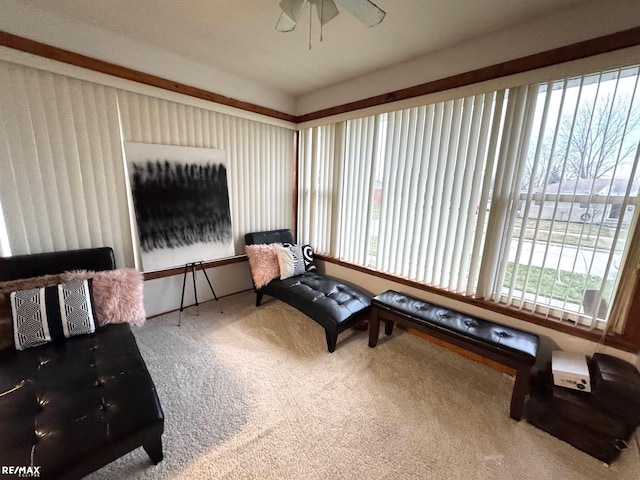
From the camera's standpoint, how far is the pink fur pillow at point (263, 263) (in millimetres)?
2801

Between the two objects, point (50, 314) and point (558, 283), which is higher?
point (558, 283)

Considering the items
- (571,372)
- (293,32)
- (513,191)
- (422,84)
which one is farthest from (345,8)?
(571,372)

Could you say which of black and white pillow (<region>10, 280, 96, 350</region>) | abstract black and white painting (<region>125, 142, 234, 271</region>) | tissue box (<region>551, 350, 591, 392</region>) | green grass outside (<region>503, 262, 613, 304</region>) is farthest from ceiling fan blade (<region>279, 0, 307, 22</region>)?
tissue box (<region>551, 350, 591, 392</region>)

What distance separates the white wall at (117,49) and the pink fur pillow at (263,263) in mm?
1721

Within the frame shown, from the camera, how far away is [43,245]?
1.96 metres

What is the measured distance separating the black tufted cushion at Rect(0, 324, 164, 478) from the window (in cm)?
228

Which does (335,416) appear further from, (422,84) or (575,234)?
(422,84)

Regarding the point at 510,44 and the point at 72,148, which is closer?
the point at 510,44

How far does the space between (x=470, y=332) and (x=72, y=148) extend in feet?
11.0

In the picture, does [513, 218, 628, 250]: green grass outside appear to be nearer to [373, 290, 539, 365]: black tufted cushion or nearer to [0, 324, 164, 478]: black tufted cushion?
[373, 290, 539, 365]: black tufted cushion

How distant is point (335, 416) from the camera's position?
155 cm

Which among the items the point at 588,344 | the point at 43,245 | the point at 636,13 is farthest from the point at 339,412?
the point at 636,13

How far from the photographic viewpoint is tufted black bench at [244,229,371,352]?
7.00 ft

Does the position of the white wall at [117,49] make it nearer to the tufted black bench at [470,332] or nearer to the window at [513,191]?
the window at [513,191]
